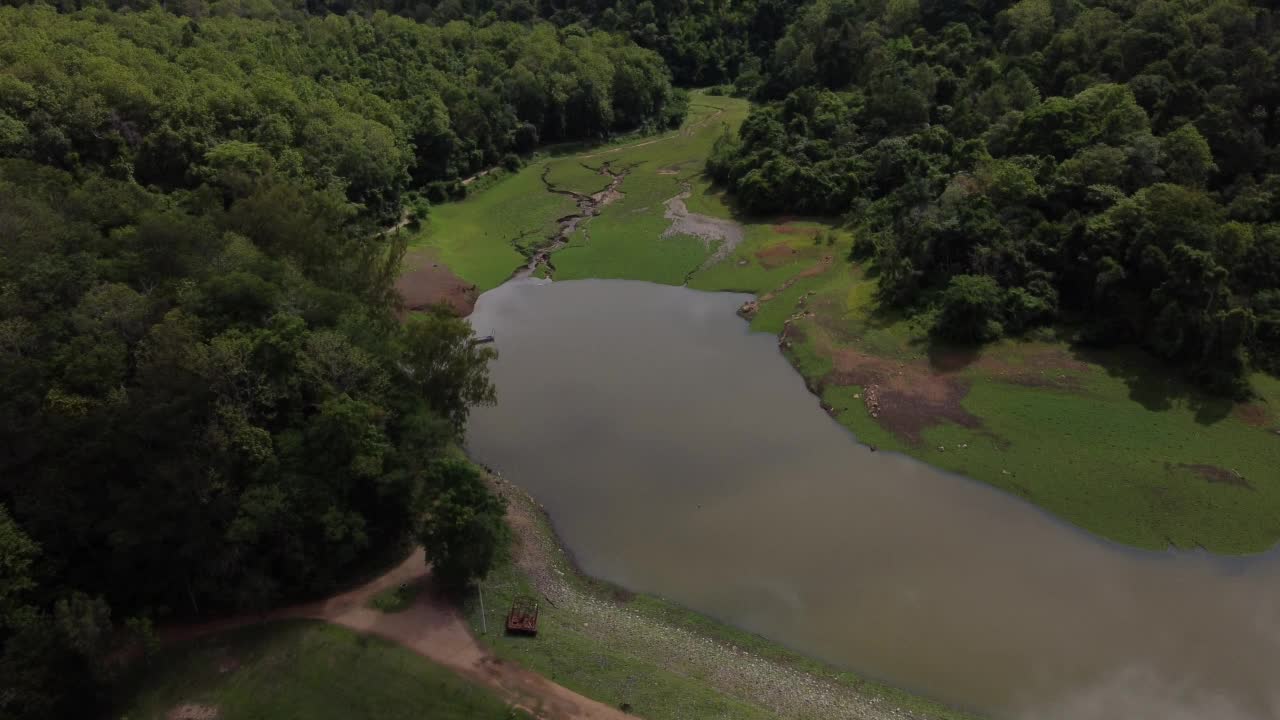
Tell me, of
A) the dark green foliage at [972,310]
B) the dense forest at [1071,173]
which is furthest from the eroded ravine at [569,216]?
the dark green foliage at [972,310]

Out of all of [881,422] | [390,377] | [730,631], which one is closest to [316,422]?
[390,377]

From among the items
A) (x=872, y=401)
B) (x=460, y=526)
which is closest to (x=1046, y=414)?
(x=872, y=401)

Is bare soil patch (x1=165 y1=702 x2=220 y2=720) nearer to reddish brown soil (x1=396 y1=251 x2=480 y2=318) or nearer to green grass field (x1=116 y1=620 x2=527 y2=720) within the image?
green grass field (x1=116 y1=620 x2=527 y2=720)

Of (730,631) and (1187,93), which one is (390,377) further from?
(1187,93)

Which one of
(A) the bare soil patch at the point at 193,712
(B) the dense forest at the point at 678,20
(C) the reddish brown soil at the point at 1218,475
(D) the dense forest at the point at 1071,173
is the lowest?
(C) the reddish brown soil at the point at 1218,475

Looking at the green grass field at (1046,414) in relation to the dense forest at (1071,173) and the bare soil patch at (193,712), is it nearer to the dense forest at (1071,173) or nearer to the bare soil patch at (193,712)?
the dense forest at (1071,173)

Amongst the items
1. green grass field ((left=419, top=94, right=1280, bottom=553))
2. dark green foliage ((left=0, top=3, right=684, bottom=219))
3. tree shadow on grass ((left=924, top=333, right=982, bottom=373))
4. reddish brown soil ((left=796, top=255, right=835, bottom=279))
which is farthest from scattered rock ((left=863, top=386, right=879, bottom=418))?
dark green foliage ((left=0, top=3, right=684, bottom=219))
